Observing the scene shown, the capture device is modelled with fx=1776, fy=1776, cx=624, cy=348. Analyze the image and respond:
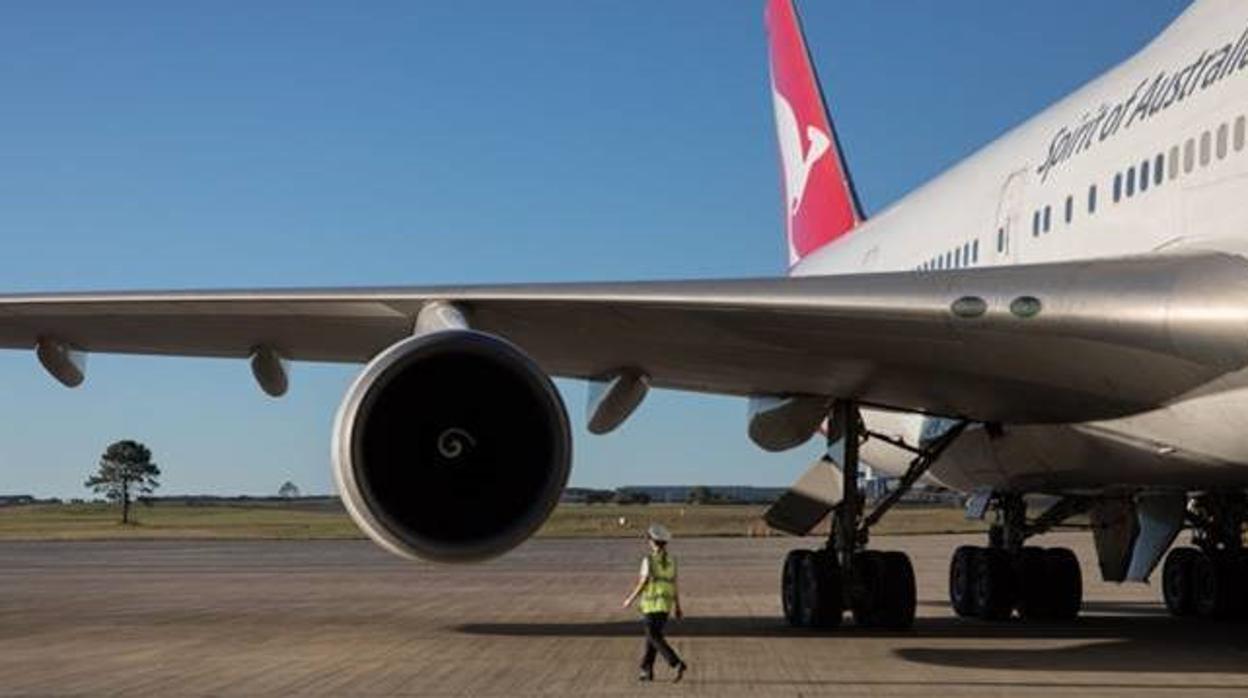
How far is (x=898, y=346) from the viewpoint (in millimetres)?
10039

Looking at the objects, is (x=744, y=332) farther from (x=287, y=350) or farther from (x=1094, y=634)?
(x=1094, y=634)

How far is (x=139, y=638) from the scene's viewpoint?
45.3ft

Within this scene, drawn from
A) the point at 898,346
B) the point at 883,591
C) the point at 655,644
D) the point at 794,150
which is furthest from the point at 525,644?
the point at 794,150

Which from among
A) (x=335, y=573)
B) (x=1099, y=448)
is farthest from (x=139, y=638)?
(x=335, y=573)

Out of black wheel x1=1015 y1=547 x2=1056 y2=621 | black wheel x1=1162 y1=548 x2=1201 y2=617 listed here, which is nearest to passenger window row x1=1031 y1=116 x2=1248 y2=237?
black wheel x1=1015 y1=547 x2=1056 y2=621

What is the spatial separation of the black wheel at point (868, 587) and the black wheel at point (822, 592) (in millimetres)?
149

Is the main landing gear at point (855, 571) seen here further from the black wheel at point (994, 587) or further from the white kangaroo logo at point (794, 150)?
the white kangaroo logo at point (794, 150)

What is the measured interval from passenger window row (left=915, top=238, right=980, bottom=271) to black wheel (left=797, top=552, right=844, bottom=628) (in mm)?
2482

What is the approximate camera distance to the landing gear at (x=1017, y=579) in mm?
16188

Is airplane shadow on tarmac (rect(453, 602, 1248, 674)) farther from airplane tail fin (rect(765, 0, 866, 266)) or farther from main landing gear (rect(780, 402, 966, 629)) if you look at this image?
airplane tail fin (rect(765, 0, 866, 266))

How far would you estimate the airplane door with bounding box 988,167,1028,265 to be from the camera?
12.5 meters

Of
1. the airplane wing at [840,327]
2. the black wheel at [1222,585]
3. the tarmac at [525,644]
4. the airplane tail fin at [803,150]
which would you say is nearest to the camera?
the airplane wing at [840,327]

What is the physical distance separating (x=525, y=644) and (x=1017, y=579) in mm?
5429

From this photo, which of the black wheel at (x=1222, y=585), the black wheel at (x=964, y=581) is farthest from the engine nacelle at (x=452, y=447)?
the black wheel at (x=1222, y=585)
